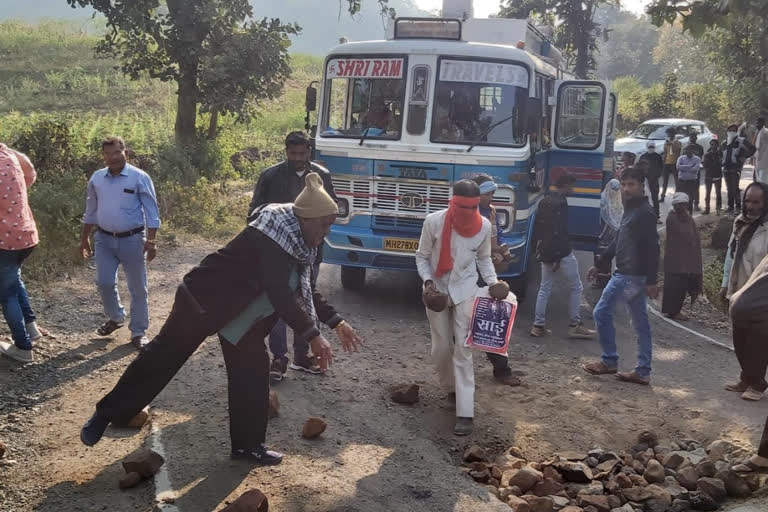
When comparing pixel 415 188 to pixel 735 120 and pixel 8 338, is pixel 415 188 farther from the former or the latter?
pixel 735 120

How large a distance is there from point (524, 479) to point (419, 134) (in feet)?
14.2

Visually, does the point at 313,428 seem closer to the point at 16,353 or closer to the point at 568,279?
the point at 16,353

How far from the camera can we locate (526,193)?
26.4 feet

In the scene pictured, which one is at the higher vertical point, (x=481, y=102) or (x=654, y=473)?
(x=481, y=102)

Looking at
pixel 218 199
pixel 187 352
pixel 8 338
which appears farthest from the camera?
pixel 218 199

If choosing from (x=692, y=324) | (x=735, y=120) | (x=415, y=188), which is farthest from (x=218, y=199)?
(x=735, y=120)

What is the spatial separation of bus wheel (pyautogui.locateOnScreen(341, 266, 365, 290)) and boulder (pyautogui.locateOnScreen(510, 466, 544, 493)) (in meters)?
4.64

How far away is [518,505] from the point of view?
437cm

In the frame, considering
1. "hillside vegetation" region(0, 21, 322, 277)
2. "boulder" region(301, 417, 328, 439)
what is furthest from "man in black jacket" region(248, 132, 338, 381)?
"hillside vegetation" region(0, 21, 322, 277)

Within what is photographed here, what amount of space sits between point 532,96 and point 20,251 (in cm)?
517

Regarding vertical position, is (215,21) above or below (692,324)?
above

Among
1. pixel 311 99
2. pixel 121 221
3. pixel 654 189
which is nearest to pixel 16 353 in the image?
pixel 121 221

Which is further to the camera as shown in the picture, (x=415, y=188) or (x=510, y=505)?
(x=415, y=188)

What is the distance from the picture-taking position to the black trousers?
415 cm
